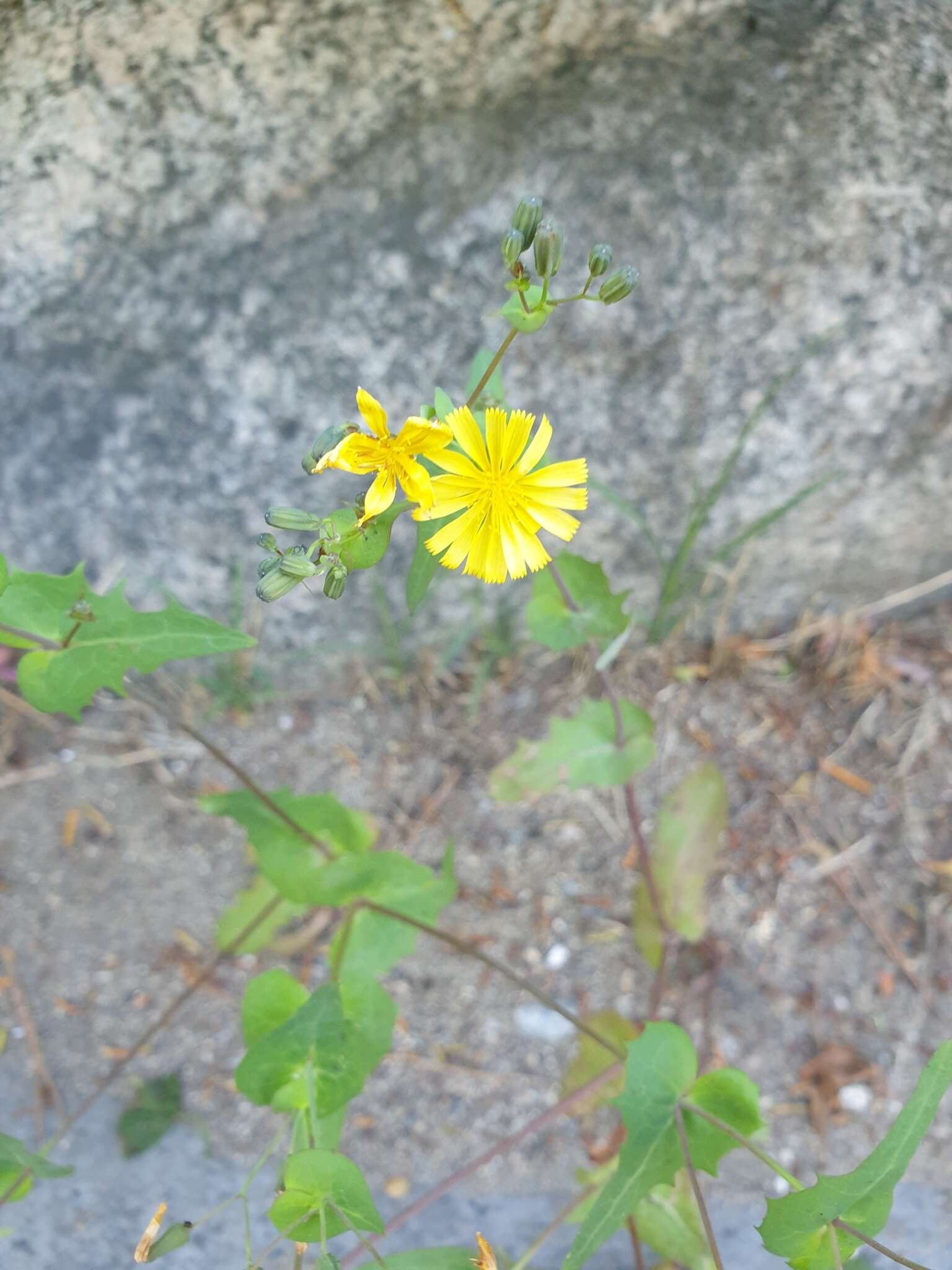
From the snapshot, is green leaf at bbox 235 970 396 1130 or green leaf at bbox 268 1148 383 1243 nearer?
green leaf at bbox 268 1148 383 1243

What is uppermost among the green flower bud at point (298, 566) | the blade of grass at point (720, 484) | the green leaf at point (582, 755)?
the green flower bud at point (298, 566)

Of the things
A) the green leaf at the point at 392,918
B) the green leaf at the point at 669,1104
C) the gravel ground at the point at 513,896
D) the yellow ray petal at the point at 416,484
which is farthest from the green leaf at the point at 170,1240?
the yellow ray petal at the point at 416,484

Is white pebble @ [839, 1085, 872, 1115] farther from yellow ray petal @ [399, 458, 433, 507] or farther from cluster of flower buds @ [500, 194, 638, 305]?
cluster of flower buds @ [500, 194, 638, 305]

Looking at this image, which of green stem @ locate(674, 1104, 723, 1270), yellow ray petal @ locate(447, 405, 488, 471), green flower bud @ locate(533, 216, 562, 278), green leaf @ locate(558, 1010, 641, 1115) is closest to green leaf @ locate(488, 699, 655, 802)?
green leaf @ locate(558, 1010, 641, 1115)

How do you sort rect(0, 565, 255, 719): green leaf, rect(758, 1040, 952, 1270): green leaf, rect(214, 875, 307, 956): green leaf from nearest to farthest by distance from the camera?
rect(758, 1040, 952, 1270): green leaf → rect(0, 565, 255, 719): green leaf → rect(214, 875, 307, 956): green leaf

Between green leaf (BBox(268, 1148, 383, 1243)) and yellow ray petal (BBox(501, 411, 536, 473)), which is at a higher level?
yellow ray petal (BBox(501, 411, 536, 473))

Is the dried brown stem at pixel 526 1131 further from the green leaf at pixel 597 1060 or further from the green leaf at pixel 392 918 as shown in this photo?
the green leaf at pixel 392 918

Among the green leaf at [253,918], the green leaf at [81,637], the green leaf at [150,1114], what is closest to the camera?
the green leaf at [81,637]
